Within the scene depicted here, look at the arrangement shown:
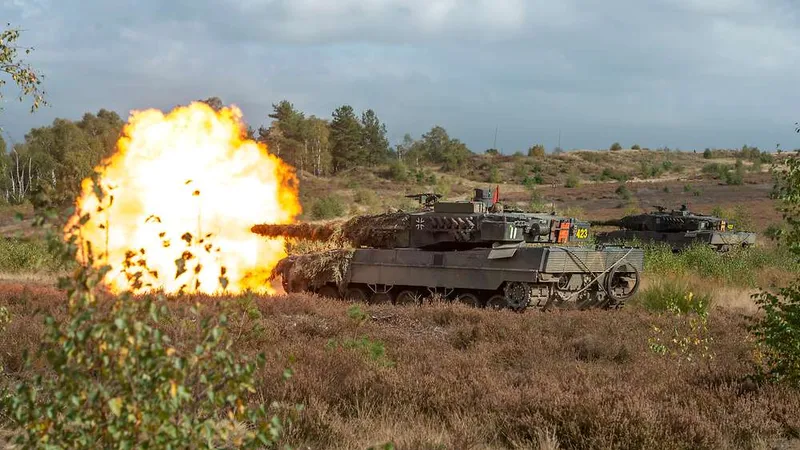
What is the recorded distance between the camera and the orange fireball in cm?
2006

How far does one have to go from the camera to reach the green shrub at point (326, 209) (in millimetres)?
30109

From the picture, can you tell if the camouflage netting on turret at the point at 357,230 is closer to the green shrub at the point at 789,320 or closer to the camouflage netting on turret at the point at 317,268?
the camouflage netting on turret at the point at 317,268

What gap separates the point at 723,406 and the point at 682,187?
6083 cm

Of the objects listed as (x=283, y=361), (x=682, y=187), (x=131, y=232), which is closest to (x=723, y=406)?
(x=283, y=361)

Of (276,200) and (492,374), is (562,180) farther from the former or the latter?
(492,374)

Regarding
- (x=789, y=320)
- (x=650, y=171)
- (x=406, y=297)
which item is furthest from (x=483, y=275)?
(x=650, y=171)

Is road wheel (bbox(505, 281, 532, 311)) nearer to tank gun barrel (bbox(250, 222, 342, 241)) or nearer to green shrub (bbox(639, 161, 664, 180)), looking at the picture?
tank gun barrel (bbox(250, 222, 342, 241))

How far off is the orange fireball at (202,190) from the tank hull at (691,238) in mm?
13074

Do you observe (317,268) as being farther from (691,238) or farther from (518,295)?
(691,238)

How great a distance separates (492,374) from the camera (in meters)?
10.0

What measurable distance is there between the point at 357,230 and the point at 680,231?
1492 cm

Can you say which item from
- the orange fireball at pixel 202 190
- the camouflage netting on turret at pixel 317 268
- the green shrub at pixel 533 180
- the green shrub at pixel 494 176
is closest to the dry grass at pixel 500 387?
the camouflage netting on turret at pixel 317 268

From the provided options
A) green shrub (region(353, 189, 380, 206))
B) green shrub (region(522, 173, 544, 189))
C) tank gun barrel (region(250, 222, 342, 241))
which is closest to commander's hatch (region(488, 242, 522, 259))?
tank gun barrel (region(250, 222, 342, 241))

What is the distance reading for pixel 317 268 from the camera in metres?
19.5
